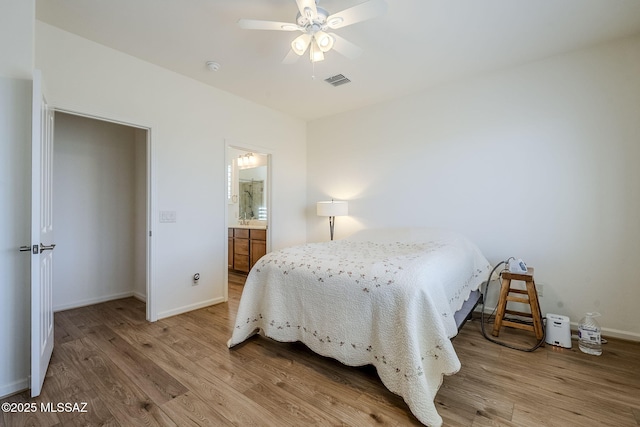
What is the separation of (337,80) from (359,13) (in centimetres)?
148

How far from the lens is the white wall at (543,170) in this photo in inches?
97.0

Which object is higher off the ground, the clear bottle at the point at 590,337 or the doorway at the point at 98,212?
the doorway at the point at 98,212

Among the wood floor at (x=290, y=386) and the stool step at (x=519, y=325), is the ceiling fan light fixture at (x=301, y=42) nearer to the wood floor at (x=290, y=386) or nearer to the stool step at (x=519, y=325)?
the wood floor at (x=290, y=386)

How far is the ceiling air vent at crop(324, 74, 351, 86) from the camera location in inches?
123

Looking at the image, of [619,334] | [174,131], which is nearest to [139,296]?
[174,131]

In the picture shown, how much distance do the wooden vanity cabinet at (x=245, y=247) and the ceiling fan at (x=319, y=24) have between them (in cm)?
298

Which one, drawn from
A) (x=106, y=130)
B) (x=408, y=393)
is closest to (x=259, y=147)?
(x=106, y=130)

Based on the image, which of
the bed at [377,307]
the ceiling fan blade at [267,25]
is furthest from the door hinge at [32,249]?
the ceiling fan blade at [267,25]

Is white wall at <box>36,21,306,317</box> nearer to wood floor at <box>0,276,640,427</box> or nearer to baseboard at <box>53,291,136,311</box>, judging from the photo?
wood floor at <box>0,276,640,427</box>

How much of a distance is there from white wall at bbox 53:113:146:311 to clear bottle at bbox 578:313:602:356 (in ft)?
14.9

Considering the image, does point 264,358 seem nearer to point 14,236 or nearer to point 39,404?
point 39,404

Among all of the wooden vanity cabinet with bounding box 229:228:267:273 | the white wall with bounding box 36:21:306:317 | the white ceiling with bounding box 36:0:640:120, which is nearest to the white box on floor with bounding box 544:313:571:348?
the white ceiling with bounding box 36:0:640:120

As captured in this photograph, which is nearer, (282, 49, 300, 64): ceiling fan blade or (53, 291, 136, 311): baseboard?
(282, 49, 300, 64): ceiling fan blade

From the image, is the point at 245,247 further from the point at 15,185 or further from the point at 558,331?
the point at 558,331
